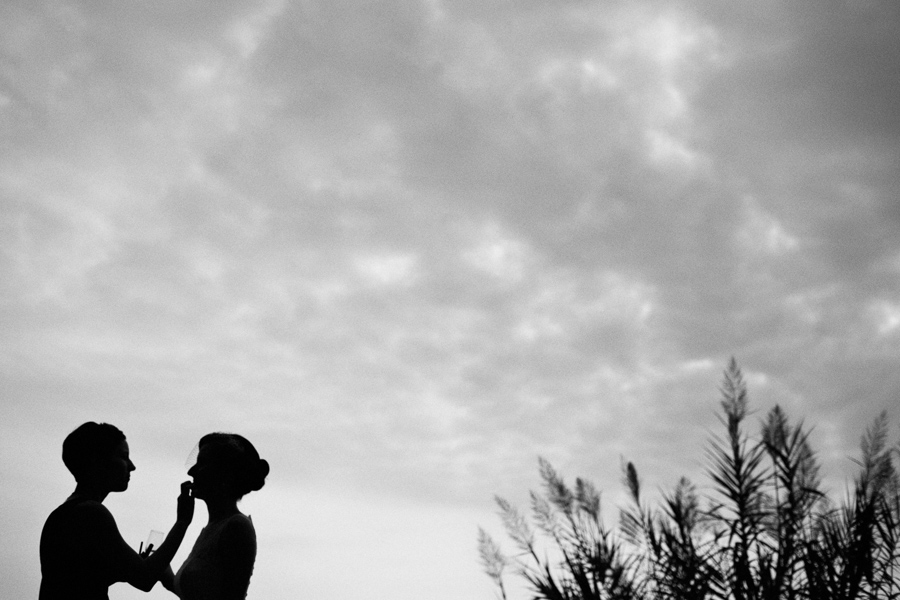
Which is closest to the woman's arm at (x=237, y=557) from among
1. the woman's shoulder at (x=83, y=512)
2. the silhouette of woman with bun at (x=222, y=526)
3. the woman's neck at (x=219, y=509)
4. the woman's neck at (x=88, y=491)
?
the silhouette of woman with bun at (x=222, y=526)

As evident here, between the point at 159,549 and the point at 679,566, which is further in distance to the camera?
the point at 679,566

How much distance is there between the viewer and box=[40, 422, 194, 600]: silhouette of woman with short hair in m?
2.82

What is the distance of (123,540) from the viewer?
2.90m

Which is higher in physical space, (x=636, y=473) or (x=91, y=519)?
(x=636, y=473)

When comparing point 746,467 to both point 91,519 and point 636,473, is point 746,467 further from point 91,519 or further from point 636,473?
point 91,519

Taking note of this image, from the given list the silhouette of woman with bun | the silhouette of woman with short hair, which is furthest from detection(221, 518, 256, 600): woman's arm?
the silhouette of woman with short hair

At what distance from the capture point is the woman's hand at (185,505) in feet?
9.81

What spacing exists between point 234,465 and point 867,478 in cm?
560

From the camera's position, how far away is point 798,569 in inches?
216

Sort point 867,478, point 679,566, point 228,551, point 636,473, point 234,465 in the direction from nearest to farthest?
1. point 228,551
2. point 234,465
3. point 679,566
4. point 867,478
5. point 636,473

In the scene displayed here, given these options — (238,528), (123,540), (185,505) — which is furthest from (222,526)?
(123,540)

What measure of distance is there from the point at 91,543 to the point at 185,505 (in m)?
0.35

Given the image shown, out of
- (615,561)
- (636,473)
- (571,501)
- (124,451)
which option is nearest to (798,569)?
(615,561)

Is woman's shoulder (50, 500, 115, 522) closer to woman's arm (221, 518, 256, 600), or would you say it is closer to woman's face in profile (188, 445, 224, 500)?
woman's face in profile (188, 445, 224, 500)
